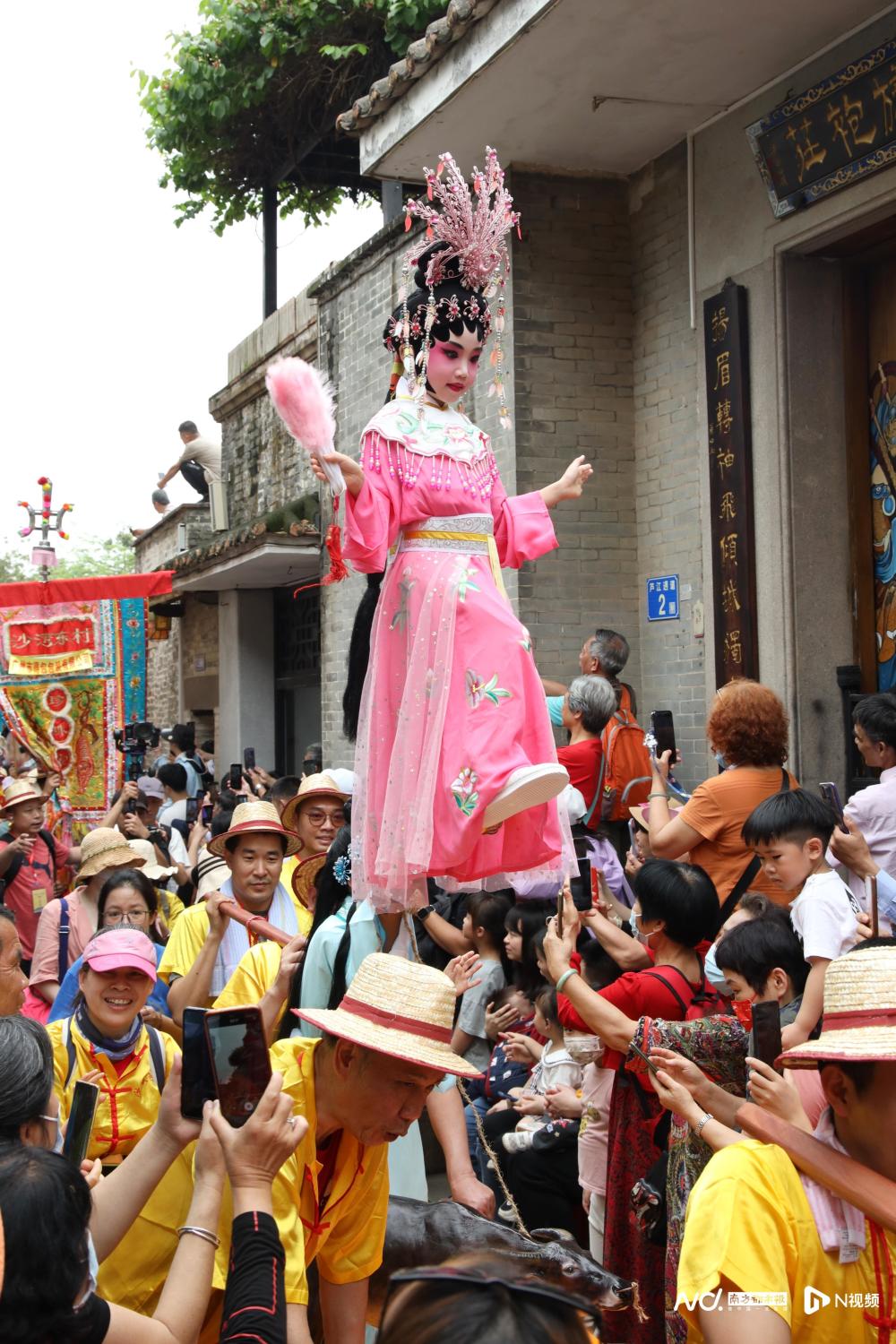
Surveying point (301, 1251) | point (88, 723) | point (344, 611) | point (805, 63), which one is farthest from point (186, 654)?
point (301, 1251)

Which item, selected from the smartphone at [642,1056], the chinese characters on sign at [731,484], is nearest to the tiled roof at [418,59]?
the chinese characters on sign at [731,484]

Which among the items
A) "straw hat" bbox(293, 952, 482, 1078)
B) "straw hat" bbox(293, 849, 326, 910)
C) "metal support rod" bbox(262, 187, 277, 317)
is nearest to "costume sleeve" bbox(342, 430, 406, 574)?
"straw hat" bbox(293, 952, 482, 1078)

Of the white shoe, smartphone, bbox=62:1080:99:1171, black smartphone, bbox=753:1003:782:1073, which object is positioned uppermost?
the white shoe

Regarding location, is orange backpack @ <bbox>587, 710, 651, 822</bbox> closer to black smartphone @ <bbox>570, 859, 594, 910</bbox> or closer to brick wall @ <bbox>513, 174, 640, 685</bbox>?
black smartphone @ <bbox>570, 859, 594, 910</bbox>

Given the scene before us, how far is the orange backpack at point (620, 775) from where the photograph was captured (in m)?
6.04

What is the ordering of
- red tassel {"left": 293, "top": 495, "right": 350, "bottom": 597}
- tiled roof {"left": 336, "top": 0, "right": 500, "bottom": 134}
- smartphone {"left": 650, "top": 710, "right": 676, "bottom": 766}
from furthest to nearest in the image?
tiled roof {"left": 336, "top": 0, "right": 500, "bottom": 134} → smartphone {"left": 650, "top": 710, "right": 676, "bottom": 766} → red tassel {"left": 293, "top": 495, "right": 350, "bottom": 597}

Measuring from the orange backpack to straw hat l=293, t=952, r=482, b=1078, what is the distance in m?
3.56

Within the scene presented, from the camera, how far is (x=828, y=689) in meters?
6.96

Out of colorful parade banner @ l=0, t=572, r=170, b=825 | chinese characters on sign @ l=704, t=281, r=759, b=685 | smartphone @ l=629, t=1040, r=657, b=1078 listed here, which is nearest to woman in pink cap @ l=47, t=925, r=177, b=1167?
smartphone @ l=629, t=1040, r=657, b=1078

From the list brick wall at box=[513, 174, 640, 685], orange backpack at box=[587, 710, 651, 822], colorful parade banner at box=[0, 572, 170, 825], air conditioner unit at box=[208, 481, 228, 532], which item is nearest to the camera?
orange backpack at box=[587, 710, 651, 822]

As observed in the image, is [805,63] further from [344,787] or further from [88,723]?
[88,723]

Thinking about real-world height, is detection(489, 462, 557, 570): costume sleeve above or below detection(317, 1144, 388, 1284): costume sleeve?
above

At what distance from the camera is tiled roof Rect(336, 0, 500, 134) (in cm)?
705
